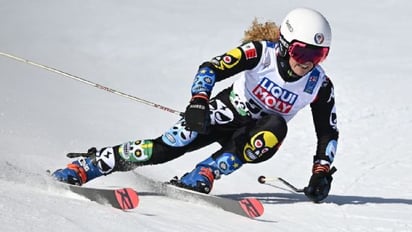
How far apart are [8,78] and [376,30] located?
5.89 m

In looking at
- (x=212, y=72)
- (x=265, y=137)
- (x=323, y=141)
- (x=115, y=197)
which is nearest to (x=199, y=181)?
(x=265, y=137)

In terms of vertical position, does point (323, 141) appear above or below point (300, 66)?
below

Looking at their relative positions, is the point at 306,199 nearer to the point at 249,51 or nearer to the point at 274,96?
the point at 274,96

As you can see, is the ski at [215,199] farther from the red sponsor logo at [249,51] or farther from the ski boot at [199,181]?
the red sponsor logo at [249,51]

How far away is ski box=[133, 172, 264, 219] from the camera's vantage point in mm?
4926

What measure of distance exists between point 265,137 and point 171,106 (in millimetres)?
3498

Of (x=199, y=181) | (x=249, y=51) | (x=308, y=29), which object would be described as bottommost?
(x=199, y=181)

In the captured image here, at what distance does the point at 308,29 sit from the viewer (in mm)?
5176

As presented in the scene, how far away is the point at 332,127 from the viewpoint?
572cm

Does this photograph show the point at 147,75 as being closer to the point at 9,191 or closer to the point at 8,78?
the point at 8,78

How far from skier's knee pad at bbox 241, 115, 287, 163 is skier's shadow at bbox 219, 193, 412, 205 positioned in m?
0.48

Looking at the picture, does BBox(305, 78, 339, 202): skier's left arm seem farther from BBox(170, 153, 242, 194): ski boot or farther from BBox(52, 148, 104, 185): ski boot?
BBox(52, 148, 104, 185): ski boot

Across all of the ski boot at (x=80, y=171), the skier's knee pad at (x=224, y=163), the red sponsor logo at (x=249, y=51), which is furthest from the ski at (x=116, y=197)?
the red sponsor logo at (x=249, y=51)

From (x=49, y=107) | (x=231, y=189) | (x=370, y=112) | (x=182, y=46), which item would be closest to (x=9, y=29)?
(x=182, y=46)
